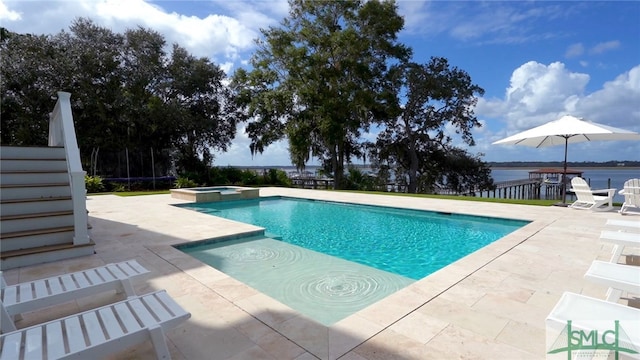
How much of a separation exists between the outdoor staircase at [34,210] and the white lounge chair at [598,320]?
17.9 ft

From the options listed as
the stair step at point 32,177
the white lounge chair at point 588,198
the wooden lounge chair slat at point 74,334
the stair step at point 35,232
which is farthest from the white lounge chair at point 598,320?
the white lounge chair at point 588,198

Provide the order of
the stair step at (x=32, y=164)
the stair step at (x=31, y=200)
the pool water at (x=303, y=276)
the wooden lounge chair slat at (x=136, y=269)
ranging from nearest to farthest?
the wooden lounge chair slat at (x=136, y=269)
the pool water at (x=303, y=276)
the stair step at (x=31, y=200)
the stair step at (x=32, y=164)

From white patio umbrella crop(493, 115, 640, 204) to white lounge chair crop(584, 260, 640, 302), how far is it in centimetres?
589

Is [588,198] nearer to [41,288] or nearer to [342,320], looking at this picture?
[342,320]

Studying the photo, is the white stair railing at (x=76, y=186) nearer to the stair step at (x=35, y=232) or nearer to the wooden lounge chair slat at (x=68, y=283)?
the stair step at (x=35, y=232)

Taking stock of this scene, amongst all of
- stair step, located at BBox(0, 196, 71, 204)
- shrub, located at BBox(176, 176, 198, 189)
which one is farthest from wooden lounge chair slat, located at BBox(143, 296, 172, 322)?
shrub, located at BBox(176, 176, 198, 189)

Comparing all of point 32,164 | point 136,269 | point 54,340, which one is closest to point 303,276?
point 136,269

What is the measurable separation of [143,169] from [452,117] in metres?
20.3

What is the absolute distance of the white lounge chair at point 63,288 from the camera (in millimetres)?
2326

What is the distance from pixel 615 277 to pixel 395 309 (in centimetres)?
170

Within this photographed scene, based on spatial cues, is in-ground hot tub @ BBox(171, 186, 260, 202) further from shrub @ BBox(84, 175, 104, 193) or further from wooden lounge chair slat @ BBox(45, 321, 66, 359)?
wooden lounge chair slat @ BBox(45, 321, 66, 359)

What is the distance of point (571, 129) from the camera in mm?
7277

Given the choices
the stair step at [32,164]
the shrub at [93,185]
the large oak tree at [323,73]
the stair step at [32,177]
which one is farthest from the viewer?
the large oak tree at [323,73]

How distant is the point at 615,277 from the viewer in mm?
2396
